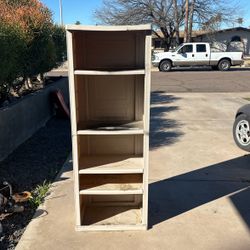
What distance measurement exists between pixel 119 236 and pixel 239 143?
11.8 feet

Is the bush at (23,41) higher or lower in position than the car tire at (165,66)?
higher

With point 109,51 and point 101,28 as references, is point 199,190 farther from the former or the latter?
point 101,28

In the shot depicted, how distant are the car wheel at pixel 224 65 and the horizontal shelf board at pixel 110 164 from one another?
24366 mm

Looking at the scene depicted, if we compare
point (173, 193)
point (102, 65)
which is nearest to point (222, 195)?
point (173, 193)

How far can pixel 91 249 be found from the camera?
10.4 feet

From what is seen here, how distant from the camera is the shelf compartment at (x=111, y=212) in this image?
3.51m

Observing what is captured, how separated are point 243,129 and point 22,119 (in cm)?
399

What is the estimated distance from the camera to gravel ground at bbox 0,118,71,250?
11.6 feet

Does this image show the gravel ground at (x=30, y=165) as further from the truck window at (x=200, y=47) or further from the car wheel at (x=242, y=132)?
the truck window at (x=200, y=47)

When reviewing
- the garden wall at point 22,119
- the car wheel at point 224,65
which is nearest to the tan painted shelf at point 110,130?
the garden wall at point 22,119

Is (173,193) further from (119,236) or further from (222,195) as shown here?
(119,236)

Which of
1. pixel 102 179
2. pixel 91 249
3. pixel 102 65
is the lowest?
pixel 91 249

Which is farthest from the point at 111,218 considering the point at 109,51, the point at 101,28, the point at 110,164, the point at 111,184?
the point at 101,28

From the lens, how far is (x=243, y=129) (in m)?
6.22
